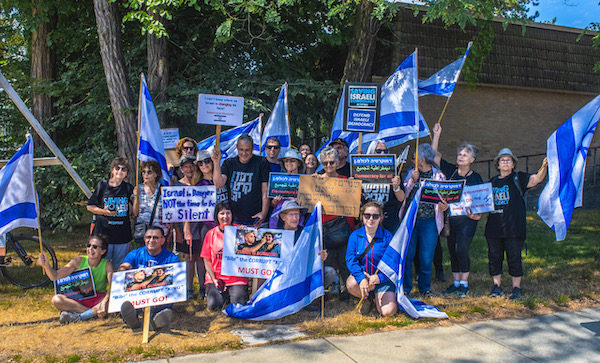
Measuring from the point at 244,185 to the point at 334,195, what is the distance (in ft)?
3.57

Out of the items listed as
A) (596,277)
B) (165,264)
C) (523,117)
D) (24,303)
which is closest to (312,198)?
(165,264)

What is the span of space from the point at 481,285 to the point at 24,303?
18.4 feet

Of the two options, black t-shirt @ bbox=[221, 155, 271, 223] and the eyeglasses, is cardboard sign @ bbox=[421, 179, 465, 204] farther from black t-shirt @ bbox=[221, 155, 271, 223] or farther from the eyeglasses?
the eyeglasses

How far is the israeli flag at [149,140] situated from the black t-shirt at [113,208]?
47cm

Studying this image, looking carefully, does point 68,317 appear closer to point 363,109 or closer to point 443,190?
point 363,109

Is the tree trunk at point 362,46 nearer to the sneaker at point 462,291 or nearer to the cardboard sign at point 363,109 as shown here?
the cardboard sign at point 363,109

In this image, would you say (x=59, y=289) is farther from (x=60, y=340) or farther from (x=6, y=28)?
(x=6, y=28)

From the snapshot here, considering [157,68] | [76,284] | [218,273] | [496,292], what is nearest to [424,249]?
[496,292]

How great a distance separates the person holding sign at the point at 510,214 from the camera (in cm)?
572

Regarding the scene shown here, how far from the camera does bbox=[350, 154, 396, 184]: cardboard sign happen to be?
220 inches

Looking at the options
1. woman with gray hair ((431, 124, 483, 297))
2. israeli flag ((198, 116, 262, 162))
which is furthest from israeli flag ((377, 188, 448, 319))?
israeli flag ((198, 116, 262, 162))

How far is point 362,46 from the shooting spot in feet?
32.0

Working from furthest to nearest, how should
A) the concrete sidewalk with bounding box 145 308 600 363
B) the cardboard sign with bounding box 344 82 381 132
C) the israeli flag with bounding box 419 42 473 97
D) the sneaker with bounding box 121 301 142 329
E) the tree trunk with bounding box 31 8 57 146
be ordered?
1. the tree trunk with bounding box 31 8 57 146
2. the israeli flag with bounding box 419 42 473 97
3. the cardboard sign with bounding box 344 82 381 132
4. the sneaker with bounding box 121 301 142 329
5. the concrete sidewalk with bounding box 145 308 600 363

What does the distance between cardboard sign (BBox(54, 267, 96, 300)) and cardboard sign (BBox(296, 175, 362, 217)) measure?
236 cm
